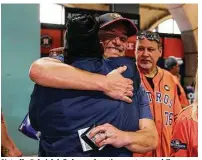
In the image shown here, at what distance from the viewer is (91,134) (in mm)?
1312

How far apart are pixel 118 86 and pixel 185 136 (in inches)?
14.1

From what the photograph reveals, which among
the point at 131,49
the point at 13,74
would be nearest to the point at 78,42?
the point at 131,49

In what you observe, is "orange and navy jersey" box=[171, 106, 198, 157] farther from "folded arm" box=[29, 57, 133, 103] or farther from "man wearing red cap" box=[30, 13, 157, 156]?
"folded arm" box=[29, 57, 133, 103]

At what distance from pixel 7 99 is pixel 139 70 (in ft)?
1.91

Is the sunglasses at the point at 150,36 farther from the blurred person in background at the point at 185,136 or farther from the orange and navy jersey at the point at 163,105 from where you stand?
the blurred person in background at the point at 185,136

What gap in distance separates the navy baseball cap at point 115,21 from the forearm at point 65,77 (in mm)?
209

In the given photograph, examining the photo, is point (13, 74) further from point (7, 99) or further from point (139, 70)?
point (139, 70)

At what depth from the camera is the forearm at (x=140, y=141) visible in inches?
51.0

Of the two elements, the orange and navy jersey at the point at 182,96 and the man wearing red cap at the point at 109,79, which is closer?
the man wearing red cap at the point at 109,79

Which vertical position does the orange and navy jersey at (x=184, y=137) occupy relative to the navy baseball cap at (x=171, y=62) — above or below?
below

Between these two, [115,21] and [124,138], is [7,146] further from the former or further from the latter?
[115,21]

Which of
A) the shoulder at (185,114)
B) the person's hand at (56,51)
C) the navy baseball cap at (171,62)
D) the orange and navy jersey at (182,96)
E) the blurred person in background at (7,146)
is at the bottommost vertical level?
the blurred person in background at (7,146)

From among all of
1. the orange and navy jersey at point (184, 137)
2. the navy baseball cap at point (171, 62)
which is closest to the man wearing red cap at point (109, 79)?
the orange and navy jersey at point (184, 137)

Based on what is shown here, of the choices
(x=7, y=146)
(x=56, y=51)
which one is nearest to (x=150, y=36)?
(x=56, y=51)
